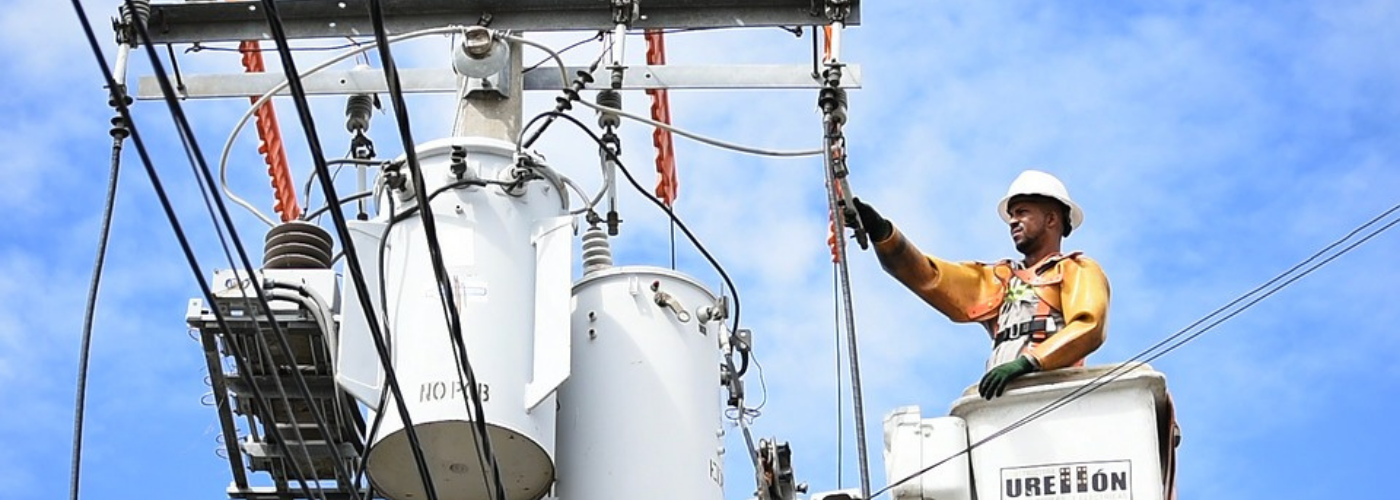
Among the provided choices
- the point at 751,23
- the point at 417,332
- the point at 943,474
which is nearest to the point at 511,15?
the point at 751,23

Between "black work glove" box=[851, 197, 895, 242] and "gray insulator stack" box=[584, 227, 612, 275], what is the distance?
1.16 m

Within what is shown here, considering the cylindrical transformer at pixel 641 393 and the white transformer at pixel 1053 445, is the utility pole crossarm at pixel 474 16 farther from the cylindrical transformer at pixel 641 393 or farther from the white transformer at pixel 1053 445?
the white transformer at pixel 1053 445

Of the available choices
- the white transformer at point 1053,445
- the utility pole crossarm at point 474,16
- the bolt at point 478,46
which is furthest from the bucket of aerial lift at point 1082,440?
the bolt at point 478,46

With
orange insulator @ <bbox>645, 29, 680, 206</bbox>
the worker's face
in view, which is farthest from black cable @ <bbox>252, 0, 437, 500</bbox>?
orange insulator @ <bbox>645, 29, 680, 206</bbox>

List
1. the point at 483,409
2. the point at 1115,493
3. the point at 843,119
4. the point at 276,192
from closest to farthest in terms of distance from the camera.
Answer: the point at 483,409 < the point at 1115,493 < the point at 843,119 < the point at 276,192

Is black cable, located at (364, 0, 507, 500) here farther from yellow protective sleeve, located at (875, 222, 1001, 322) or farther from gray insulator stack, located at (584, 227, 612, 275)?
yellow protective sleeve, located at (875, 222, 1001, 322)

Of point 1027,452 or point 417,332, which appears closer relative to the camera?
point 417,332

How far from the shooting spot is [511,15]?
10.2 metres

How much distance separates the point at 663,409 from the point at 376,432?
45.8 inches

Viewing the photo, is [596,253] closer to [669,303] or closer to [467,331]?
[669,303]

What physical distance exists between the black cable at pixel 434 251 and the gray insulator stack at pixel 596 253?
47.0 inches

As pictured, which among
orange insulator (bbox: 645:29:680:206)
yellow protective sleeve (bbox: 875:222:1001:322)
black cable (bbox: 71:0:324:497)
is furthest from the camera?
orange insulator (bbox: 645:29:680:206)

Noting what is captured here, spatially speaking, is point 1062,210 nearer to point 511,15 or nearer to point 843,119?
point 843,119

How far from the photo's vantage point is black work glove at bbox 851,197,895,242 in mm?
9766
